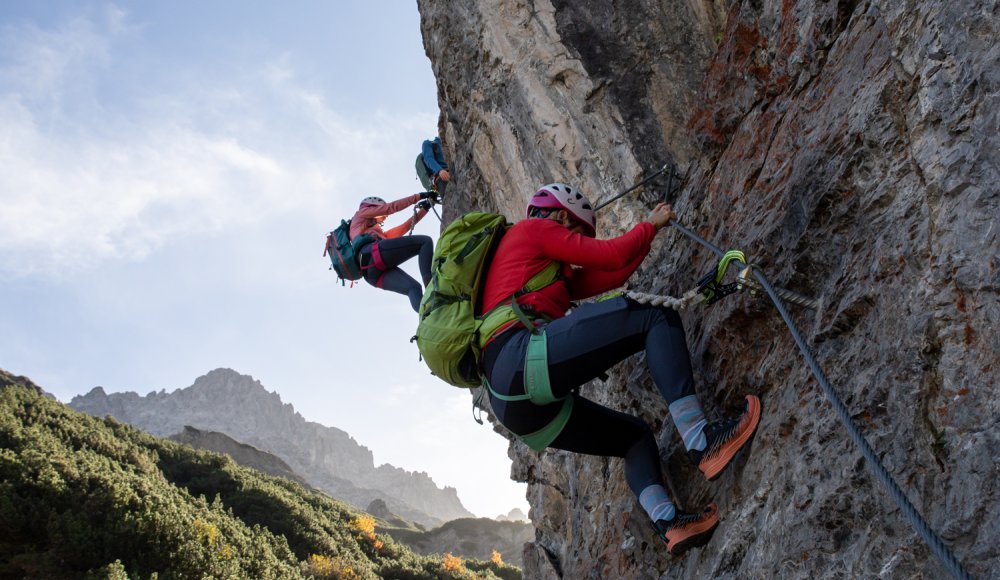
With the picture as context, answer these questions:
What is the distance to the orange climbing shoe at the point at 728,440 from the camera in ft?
9.57

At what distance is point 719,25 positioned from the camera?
242 inches

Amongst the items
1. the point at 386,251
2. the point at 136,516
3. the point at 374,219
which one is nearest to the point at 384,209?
the point at 374,219

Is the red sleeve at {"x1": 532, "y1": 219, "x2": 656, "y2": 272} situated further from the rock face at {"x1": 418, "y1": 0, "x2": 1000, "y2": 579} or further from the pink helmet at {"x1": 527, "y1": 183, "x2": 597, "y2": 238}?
the rock face at {"x1": 418, "y1": 0, "x2": 1000, "y2": 579}

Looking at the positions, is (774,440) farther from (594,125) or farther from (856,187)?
(594,125)

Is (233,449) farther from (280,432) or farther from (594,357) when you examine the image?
(280,432)

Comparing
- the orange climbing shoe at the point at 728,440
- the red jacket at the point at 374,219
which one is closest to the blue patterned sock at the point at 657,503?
the orange climbing shoe at the point at 728,440

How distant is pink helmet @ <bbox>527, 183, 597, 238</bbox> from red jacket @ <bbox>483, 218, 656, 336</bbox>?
30 cm

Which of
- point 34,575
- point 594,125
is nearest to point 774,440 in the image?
point 594,125

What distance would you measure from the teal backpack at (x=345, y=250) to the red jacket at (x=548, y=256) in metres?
4.49

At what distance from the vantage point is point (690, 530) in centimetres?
306

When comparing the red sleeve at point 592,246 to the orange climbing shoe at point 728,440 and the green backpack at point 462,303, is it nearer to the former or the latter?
the green backpack at point 462,303

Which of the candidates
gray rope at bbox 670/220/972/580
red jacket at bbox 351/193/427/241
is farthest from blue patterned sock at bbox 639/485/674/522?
red jacket at bbox 351/193/427/241

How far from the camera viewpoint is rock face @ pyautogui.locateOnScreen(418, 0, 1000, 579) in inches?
81.0

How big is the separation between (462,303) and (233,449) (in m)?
40.0
